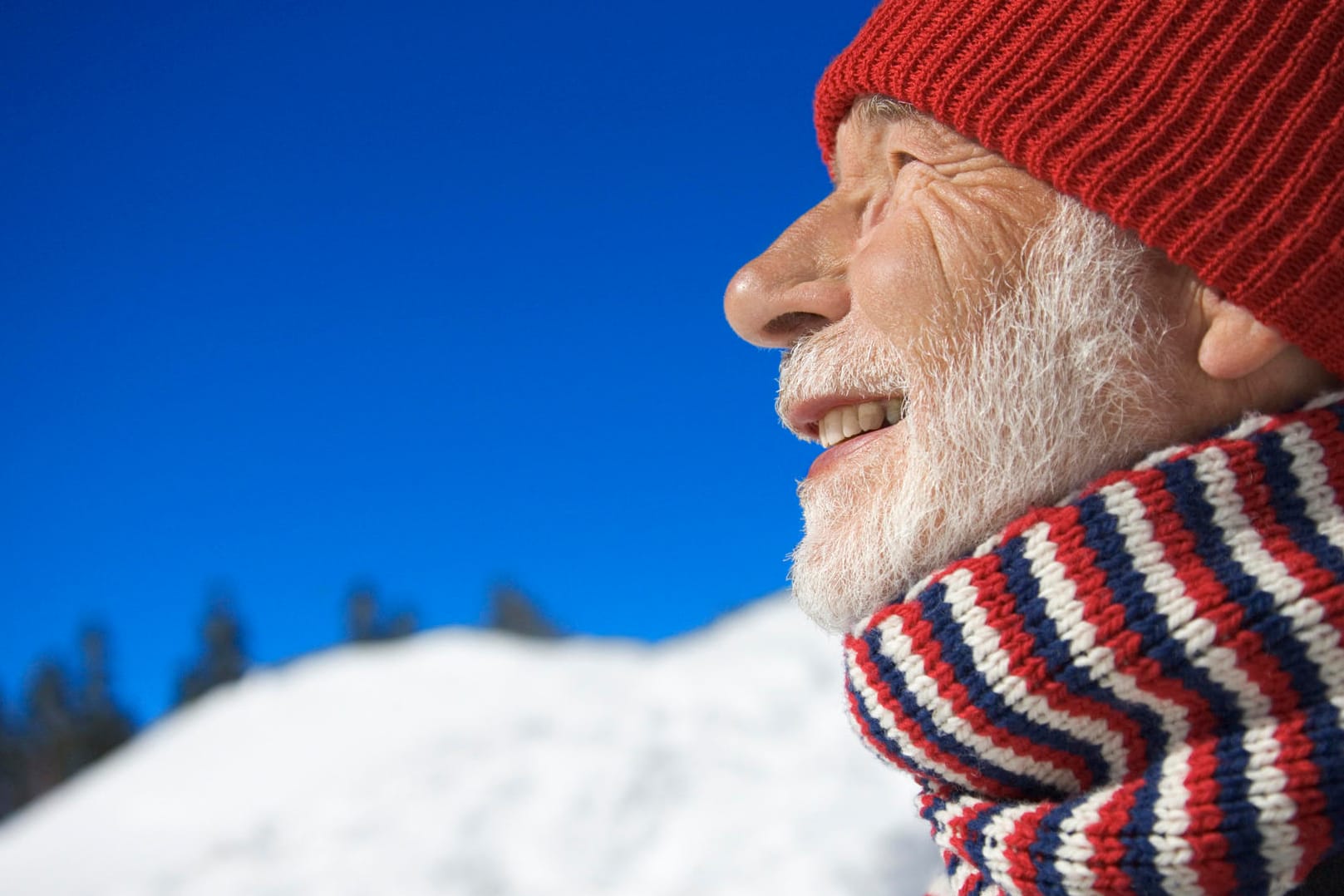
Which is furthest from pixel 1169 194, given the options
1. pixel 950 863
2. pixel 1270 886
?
pixel 950 863

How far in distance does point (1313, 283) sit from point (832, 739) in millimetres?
3185

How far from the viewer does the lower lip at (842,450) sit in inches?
63.6

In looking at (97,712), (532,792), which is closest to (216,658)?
(97,712)

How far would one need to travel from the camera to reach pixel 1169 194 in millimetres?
1393

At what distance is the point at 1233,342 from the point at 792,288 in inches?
24.0

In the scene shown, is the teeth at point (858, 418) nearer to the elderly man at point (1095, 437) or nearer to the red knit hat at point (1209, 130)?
the elderly man at point (1095, 437)

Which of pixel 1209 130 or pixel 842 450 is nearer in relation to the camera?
pixel 1209 130

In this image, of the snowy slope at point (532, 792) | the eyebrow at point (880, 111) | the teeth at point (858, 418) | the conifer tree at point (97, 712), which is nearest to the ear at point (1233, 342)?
the teeth at point (858, 418)

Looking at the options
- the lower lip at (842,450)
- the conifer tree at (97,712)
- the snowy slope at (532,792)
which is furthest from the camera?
the conifer tree at (97,712)

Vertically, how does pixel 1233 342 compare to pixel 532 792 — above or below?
below

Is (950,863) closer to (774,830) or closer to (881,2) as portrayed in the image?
(881,2)

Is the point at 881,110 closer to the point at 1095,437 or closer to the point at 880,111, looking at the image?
the point at 880,111

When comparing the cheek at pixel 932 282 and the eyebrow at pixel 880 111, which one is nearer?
the cheek at pixel 932 282

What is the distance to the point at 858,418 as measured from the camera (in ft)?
5.46
